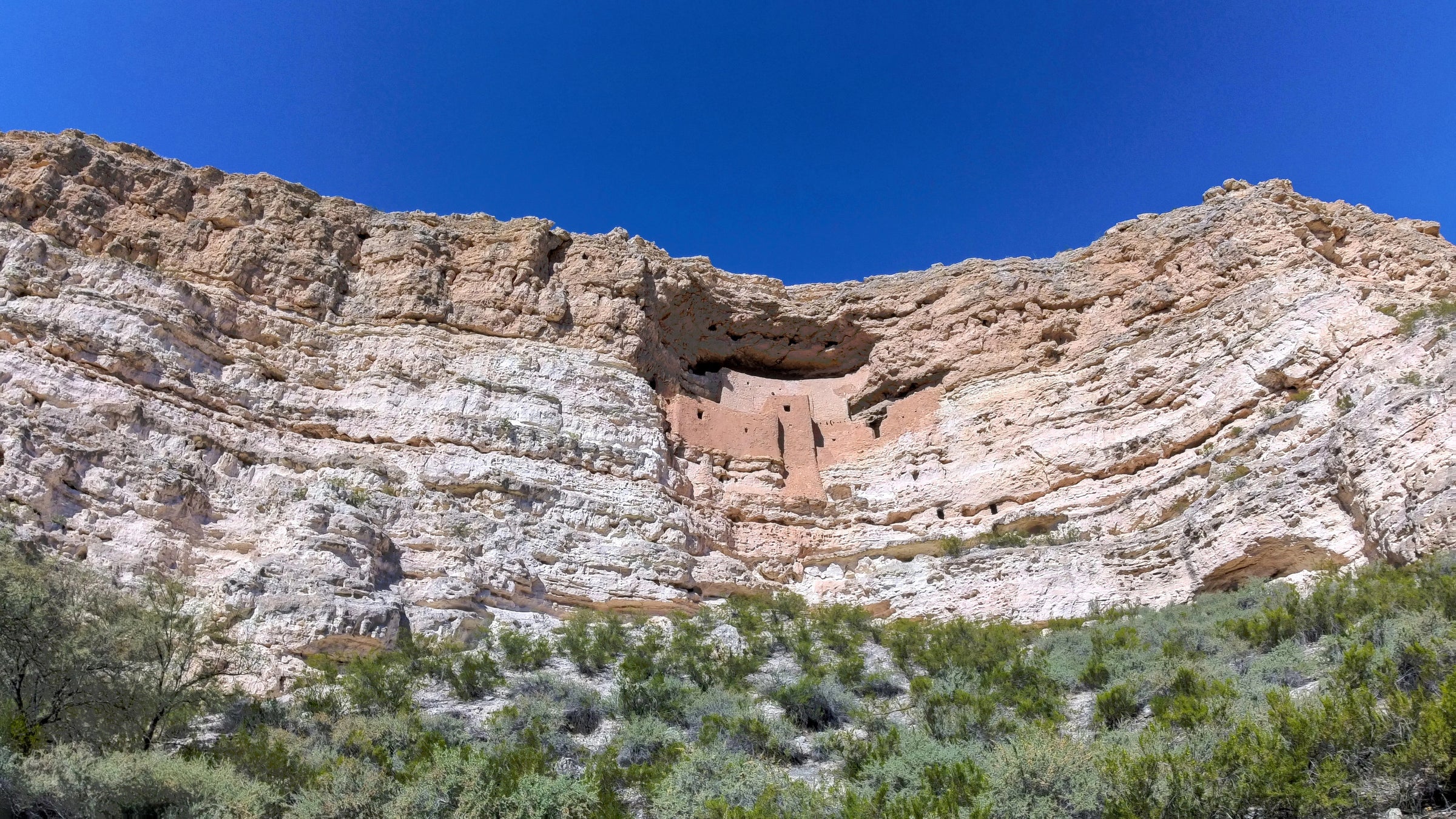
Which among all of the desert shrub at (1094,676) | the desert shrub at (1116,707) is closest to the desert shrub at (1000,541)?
the desert shrub at (1094,676)

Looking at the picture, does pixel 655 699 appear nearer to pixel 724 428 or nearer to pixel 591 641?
pixel 591 641

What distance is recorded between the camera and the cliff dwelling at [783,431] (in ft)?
63.6

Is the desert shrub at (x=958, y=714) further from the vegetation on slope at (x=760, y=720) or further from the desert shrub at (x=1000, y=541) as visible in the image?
the desert shrub at (x=1000, y=541)

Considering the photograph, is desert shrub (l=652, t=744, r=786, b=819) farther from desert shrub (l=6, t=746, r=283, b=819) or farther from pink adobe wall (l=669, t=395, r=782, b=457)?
pink adobe wall (l=669, t=395, r=782, b=457)

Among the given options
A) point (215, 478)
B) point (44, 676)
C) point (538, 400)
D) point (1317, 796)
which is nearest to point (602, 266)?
point (538, 400)

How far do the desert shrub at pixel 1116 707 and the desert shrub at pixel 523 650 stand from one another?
6.55 metres

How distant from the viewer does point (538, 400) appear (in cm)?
1792

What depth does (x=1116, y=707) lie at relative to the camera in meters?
9.38

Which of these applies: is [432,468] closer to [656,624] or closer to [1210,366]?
[656,624]

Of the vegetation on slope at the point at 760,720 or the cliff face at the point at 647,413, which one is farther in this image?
the cliff face at the point at 647,413

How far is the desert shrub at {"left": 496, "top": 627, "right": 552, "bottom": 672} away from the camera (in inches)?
498

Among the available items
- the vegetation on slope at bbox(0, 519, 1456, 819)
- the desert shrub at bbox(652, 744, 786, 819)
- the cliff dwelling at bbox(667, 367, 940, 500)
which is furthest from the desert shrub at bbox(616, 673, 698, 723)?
the cliff dwelling at bbox(667, 367, 940, 500)

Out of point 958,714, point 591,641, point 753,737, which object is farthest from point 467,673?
point 958,714

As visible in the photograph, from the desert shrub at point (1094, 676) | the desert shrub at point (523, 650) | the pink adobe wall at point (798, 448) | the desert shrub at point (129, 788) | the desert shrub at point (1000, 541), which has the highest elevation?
the pink adobe wall at point (798, 448)
